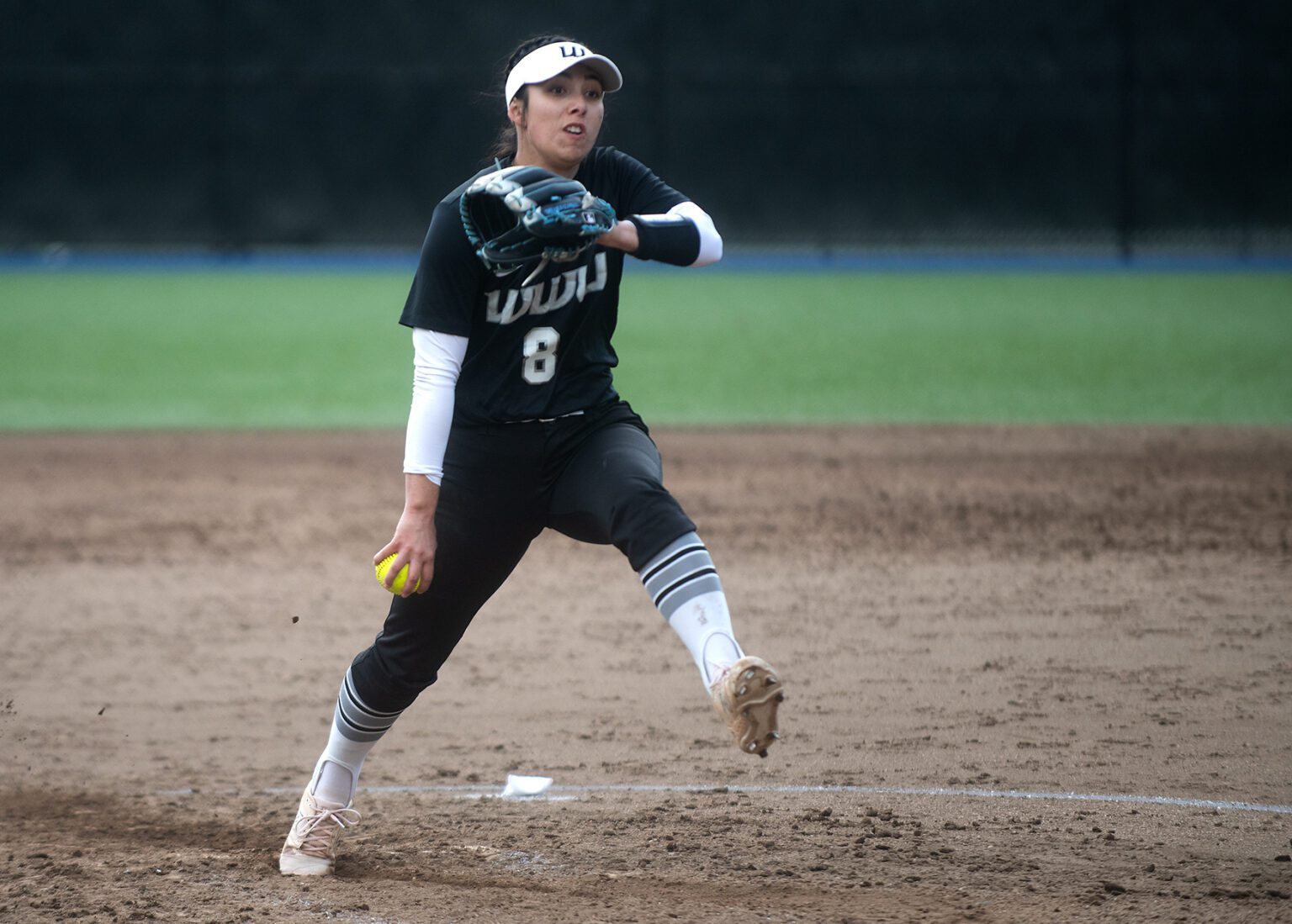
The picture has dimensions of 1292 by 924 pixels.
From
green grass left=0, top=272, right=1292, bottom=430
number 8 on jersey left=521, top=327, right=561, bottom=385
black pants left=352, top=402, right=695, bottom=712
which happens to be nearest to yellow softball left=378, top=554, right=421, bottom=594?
black pants left=352, top=402, right=695, bottom=712

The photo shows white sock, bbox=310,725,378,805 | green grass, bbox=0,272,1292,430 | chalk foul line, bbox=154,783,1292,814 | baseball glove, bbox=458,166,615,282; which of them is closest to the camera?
baseball glove, bbox=458,166,615,282

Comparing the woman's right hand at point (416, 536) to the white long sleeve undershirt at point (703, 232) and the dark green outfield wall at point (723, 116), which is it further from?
the dark green outfield wall at point (723, 116)

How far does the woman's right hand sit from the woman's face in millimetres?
849

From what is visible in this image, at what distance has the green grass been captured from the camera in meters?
12.6

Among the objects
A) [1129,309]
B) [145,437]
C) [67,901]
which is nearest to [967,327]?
[1129,309]

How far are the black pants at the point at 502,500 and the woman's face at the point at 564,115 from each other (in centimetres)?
64

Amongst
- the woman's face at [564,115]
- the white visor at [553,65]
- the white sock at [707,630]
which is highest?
the white visor at [553,65]

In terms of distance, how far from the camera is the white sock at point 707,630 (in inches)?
134

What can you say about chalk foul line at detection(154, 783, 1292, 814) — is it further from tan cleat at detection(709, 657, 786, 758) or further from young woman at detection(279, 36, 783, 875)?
tan cleat at detection(709, 657, 786, 758)

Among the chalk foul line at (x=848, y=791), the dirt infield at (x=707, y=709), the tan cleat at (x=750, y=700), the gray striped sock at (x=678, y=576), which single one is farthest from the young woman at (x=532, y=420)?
the chalk foul line at (x=848, y=791)

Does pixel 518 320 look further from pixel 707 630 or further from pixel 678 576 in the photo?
pixel 707 630

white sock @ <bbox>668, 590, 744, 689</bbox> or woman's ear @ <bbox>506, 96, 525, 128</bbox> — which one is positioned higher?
woman's ear @ <bbox>506, 96, 525, 128</bbox>

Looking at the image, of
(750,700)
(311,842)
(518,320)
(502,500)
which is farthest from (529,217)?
(311,842)

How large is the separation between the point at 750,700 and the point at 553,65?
1562 millimetres
